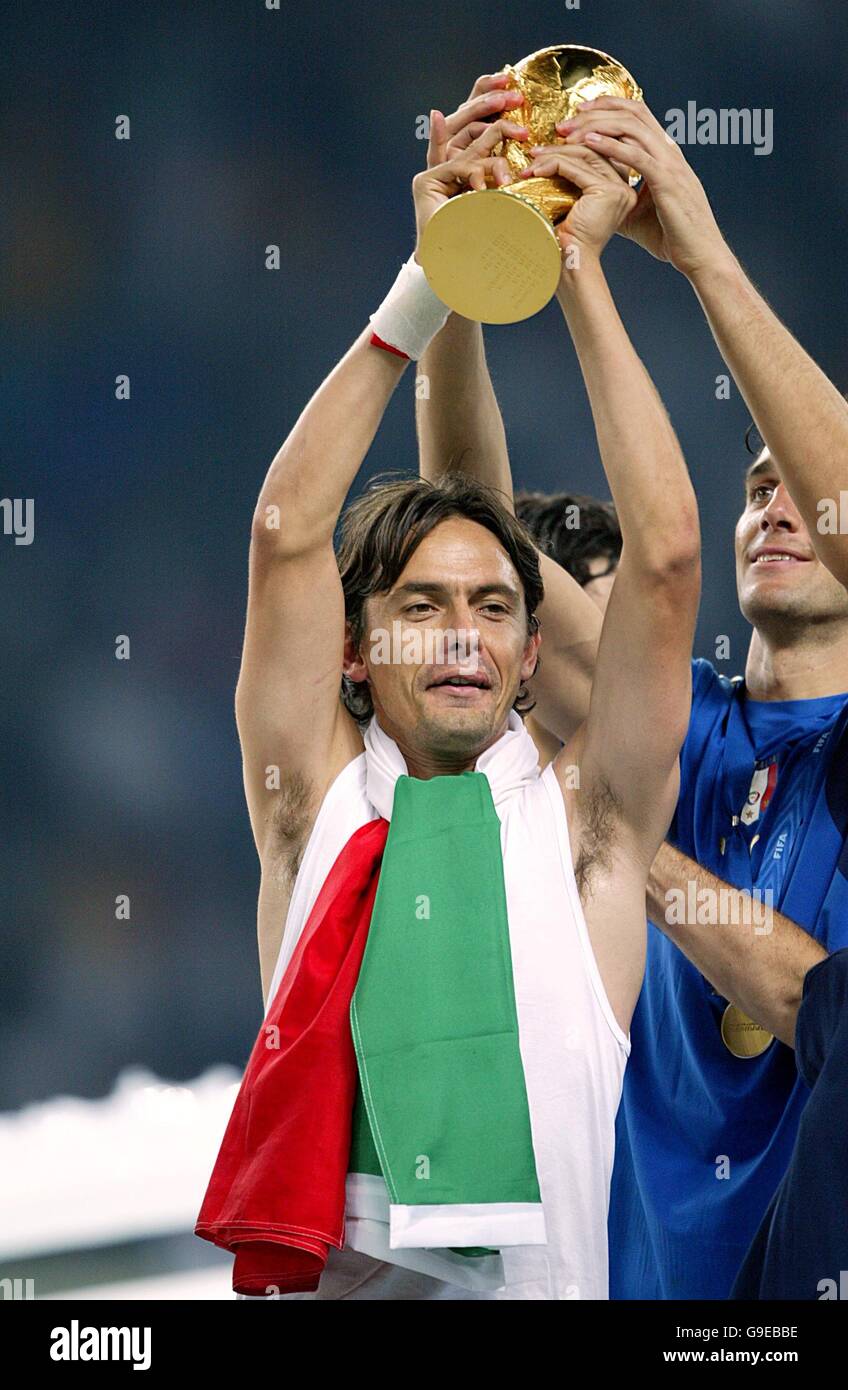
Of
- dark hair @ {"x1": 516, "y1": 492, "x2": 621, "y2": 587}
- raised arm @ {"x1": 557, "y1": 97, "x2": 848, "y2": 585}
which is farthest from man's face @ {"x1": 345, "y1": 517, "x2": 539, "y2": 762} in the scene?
dark hair @ {"x1": 516, "y1": 492, "x2": 621, "y2": 587}

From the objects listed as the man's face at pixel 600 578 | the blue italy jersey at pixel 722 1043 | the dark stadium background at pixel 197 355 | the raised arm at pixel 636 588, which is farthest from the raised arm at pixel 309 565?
the dark stadium background at pixel 197 355

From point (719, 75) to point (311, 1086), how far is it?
326cm

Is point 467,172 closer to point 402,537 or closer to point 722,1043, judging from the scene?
point 402,537

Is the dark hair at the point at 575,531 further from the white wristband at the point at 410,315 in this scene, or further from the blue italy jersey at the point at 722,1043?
the white wristband at the point at 410,315

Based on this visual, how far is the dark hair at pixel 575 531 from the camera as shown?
3641 mm

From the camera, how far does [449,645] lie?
2.16m

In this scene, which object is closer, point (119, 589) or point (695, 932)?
point (695, 932)

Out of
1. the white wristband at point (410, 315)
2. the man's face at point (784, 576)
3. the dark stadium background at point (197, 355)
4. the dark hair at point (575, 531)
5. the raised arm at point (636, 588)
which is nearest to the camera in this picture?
the raised arm at point (636, 588)

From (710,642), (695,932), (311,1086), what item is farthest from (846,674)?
(710,642)

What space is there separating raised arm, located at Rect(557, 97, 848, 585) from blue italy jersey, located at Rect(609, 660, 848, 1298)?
429mm

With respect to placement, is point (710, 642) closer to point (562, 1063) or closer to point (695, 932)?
point (695, 932)

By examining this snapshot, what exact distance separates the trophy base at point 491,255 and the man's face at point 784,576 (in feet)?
2.40

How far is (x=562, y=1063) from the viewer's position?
6.59ft

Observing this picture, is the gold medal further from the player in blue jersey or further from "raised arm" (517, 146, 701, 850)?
"raised arm" (517, 146, 701, 850)
